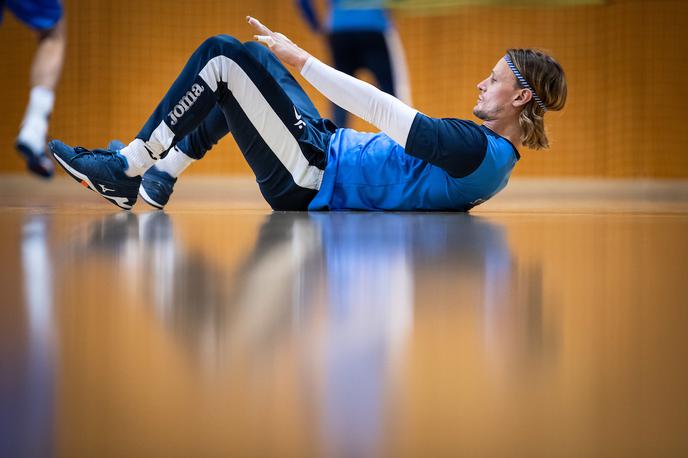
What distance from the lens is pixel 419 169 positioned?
216 centimetres

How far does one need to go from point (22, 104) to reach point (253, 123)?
4598 millimetres

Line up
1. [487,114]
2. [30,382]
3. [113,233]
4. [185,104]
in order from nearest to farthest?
[30,382], [113,233], [185,104], [487,114]

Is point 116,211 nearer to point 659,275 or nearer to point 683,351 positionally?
point 659,275

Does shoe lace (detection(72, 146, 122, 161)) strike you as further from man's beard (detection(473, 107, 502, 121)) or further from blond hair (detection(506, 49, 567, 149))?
blond hair (detection(506, 49, 567, 149))

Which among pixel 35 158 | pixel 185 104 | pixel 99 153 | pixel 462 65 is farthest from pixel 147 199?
pixel 462 65

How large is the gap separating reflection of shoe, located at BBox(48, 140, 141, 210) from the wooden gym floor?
36.3 inches

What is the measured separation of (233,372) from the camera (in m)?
0.54

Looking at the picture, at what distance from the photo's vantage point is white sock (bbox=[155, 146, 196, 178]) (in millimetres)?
2326

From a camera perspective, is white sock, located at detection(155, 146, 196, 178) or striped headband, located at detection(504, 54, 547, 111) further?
white sock, located at detection(155, 146, 196, 178)

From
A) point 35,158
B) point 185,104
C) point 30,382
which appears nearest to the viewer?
point 30,382

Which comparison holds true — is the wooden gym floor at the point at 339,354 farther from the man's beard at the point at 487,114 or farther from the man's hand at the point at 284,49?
the man's beard at the point at 487,114

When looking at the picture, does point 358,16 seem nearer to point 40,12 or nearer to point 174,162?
point 40,12

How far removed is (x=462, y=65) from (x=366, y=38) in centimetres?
231

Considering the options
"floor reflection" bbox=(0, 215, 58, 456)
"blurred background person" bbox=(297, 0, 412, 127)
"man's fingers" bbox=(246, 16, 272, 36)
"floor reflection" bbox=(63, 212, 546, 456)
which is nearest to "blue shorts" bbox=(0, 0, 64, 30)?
"blurred background person" bbox=(297, 0, 412, 127)
